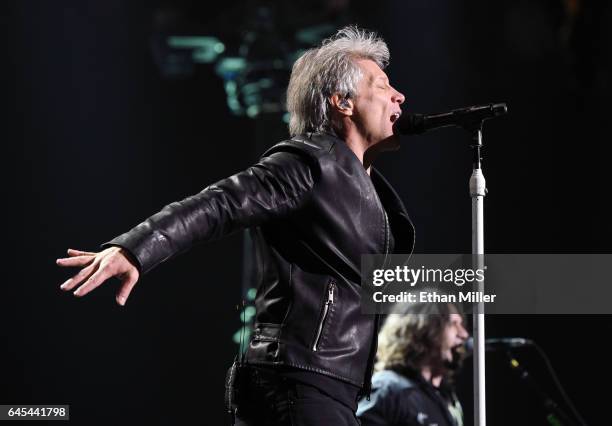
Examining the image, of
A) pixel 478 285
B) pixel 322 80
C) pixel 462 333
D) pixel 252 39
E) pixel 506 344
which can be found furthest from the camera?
pixel 252 39

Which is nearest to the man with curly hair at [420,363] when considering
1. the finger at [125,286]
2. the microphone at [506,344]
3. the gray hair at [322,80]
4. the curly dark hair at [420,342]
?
the curly dark hair at [420,342]

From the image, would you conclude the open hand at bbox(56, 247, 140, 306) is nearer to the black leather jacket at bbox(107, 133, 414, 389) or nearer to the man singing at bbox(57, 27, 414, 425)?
the man singing at bbox(57, 27, 414, 425)

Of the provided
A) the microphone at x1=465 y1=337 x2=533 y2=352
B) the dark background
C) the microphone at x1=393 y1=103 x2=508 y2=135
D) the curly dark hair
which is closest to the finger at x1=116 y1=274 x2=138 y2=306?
the microphone at x1=393 y1=103 x2=508 y2=135

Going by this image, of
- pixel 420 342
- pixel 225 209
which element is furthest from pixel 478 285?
pixel 420 342

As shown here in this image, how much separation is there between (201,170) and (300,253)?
3.60m

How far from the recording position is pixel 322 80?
217cm

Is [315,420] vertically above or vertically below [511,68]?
below

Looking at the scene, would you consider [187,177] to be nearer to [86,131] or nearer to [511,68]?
[86,131]

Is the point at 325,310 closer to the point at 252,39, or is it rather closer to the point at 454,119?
the point at 454,119

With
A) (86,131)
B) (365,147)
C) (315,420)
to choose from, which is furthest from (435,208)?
(315,420)

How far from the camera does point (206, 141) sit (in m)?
5.45

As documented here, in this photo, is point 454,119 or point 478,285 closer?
point 478,285

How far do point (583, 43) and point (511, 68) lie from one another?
1.63 ft

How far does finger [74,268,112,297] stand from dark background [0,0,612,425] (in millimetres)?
3310
